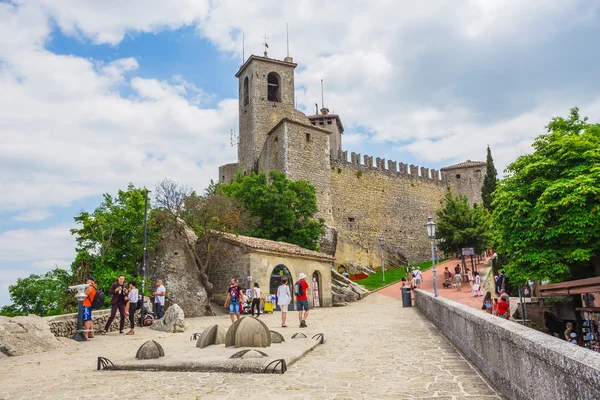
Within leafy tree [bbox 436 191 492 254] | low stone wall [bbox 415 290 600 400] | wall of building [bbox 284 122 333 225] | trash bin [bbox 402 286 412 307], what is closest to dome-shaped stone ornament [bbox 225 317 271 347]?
low stone wall [bbox 415 290 600 400]

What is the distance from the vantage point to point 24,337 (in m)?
9.53

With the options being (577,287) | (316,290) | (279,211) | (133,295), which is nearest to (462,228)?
(316,290)

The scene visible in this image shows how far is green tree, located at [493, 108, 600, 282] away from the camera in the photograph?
598 inches

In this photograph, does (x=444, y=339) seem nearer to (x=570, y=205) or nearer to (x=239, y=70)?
(x=570, y=205)

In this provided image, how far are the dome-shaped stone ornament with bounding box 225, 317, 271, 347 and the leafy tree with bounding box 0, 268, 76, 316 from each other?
11028 millimetres

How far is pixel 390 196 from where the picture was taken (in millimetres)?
45344

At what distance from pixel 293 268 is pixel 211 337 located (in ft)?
46.5

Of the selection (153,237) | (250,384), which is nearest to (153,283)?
(153,237)

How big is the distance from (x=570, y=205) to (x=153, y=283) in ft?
56.0

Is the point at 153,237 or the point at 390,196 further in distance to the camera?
the point at 390,196

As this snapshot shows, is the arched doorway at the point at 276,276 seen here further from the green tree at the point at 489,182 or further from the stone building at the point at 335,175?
the green tree at the point at 489,182

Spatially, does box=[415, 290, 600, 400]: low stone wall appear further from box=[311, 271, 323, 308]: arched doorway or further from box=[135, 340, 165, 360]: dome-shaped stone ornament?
box=[311, 271, 323, 308]: arched doorway

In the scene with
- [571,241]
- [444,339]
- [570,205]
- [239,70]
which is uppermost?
[239,70]

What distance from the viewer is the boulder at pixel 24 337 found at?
9.11 m
